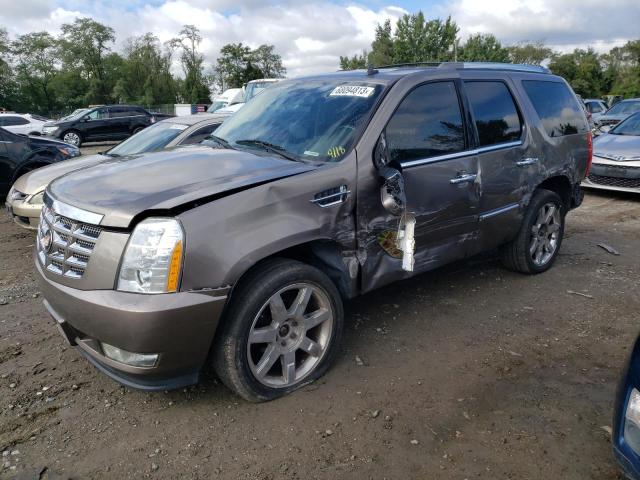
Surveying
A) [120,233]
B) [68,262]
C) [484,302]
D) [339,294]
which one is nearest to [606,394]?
[484,302]

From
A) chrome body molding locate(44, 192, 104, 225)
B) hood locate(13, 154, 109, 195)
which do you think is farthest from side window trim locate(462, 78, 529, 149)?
hood locate(13, 154, 109, 195)

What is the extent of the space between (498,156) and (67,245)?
322 cm

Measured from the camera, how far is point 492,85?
4.21 meters

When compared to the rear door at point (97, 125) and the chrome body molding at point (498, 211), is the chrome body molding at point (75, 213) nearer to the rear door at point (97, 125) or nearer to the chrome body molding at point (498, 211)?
the chrome body molding at point (498, 211)

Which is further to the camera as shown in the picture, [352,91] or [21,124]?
[21,124]

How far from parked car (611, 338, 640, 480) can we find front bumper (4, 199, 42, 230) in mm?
5768

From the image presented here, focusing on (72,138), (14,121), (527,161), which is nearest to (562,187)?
(527,161)

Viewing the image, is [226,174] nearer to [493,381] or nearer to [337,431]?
[337,431]

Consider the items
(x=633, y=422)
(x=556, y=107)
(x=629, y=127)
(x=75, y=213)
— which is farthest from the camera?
(x=629, y=127)

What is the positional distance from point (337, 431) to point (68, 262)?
5.54 ft

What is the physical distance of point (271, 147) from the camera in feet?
11.3

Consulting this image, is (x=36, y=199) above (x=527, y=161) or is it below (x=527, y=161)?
below

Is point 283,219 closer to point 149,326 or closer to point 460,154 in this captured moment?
point 149,326

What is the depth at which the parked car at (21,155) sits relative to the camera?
8.28 meters
